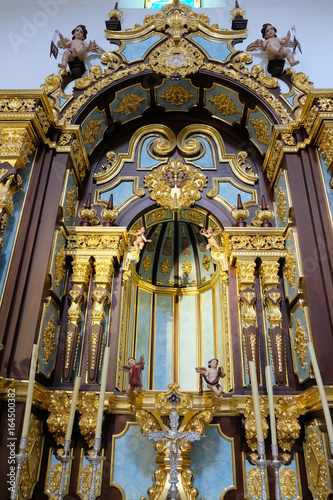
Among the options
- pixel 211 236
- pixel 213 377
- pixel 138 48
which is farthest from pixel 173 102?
pixel 213 377

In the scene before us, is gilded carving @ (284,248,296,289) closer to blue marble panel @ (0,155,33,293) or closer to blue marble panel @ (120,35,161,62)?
blue marble panel @ (0,155,33,293)

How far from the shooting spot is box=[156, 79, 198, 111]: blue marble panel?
7.85 metres

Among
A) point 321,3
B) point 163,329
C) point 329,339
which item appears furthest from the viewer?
point 321,3

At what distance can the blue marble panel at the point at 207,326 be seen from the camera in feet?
23.9

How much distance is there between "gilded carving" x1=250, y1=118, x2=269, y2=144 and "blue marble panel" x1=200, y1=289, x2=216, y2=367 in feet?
9.55

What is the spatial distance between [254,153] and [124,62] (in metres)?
2.97

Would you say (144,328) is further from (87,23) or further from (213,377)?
(87,23)

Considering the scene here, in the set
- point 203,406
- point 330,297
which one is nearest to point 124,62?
point 330,297

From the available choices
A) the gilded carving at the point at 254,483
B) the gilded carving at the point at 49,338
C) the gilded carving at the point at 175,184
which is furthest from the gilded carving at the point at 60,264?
the gilded carving at the point at 254,483

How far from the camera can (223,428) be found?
575cm

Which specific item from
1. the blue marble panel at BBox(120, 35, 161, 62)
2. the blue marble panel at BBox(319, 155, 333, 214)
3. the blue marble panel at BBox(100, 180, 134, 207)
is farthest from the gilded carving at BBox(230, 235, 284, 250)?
the blue marble panel at BBox(120, 35, 161, 62)

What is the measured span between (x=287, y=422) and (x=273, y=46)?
631 cm

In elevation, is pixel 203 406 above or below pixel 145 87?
below

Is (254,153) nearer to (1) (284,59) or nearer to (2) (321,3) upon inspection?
(1) (284,59)
